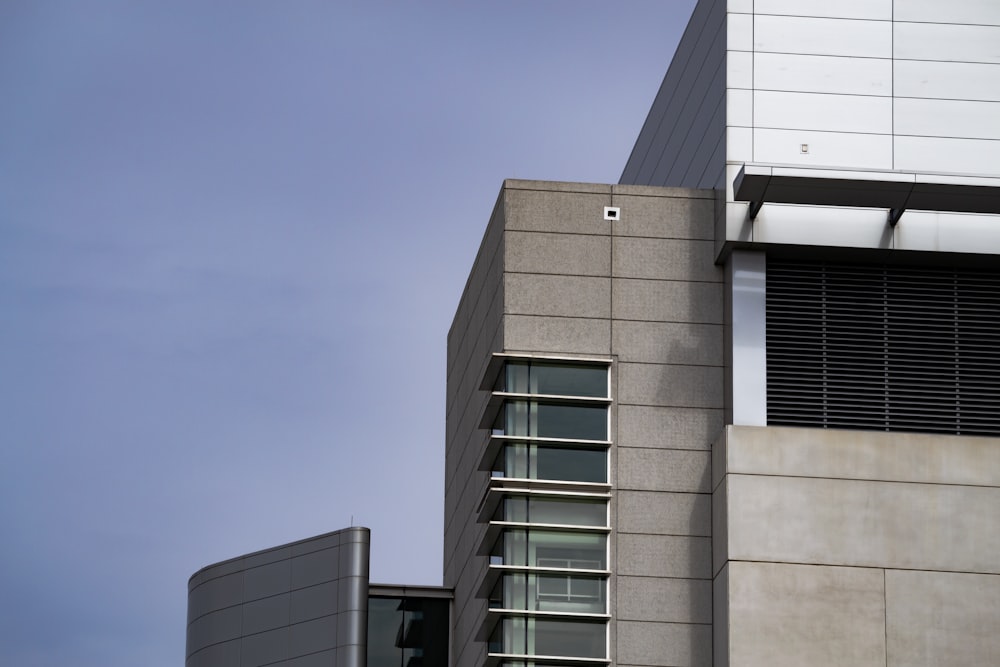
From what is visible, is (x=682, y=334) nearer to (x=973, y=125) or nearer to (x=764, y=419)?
(x=764, y=419)

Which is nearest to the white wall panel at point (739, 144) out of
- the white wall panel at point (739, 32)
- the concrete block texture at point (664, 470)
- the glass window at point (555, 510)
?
the white wall panel at point (739, 32)

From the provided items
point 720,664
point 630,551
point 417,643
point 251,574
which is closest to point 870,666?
point 720,664

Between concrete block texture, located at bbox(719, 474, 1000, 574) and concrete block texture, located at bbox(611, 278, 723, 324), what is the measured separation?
14.9ft

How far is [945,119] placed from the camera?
4575cm

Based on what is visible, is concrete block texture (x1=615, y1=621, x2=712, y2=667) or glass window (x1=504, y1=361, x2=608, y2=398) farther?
glass window (x1=504, y1=361, x2=608, y2=398)

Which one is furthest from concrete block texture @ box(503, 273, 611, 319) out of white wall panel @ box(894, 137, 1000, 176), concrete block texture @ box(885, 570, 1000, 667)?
concrete block texture @ box(885, 570, 1000, 667)

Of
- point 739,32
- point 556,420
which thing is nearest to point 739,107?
point 739,32

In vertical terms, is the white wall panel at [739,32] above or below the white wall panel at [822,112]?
above

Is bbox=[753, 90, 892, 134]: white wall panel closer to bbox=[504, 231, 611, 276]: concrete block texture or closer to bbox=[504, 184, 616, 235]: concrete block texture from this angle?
bbox=[504, 184, 616, 235]: concrete block texture

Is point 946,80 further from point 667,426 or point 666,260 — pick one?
point 667,426

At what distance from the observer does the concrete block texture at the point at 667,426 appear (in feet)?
145

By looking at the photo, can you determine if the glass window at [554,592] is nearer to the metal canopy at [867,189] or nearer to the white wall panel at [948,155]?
the metal canopy at [867,189]

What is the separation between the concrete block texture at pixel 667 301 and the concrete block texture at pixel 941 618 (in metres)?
7.43

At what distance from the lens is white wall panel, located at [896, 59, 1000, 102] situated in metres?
46.0
